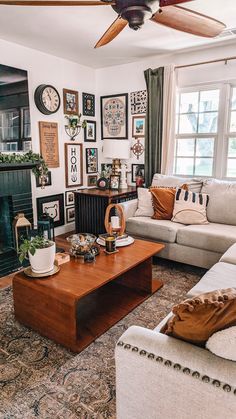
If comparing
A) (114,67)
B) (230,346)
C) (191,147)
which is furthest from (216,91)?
(230,346)

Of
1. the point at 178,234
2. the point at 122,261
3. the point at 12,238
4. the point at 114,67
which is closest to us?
the point at 122,261

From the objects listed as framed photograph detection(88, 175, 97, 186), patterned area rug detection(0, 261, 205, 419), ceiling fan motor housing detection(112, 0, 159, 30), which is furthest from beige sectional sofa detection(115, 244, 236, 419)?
framed photograph detection(88, 175, 97, 186)

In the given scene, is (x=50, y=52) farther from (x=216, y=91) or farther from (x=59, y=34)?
(x=216, y=91)

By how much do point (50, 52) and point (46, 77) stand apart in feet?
1.01

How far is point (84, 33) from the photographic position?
10.3 feet

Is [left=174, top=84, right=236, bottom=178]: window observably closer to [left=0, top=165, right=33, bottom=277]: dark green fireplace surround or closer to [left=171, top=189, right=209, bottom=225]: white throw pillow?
[left=171, top=189, right=209, bottom=225]: white throw pillow

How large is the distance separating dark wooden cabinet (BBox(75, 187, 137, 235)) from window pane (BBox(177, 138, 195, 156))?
839mm

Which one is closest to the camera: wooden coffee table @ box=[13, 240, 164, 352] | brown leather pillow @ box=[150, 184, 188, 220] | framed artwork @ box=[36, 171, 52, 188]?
wooden coffee table @ box=[13, 240, 164, 352]

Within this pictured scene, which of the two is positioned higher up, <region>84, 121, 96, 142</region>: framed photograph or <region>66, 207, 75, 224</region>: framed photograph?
<region>84, 121, 96, 142</region>: framed photograph

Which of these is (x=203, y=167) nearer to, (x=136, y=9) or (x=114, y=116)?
(x=114, y=116)

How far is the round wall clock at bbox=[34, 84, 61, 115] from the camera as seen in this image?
3754 mm

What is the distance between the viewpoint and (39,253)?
6.33ft

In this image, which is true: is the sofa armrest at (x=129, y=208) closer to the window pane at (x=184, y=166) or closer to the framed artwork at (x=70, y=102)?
the window pane at (x=184, y=166)

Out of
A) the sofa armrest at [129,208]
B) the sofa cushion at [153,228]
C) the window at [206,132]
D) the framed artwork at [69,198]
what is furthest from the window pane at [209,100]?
the framed artwork at [69,198]
